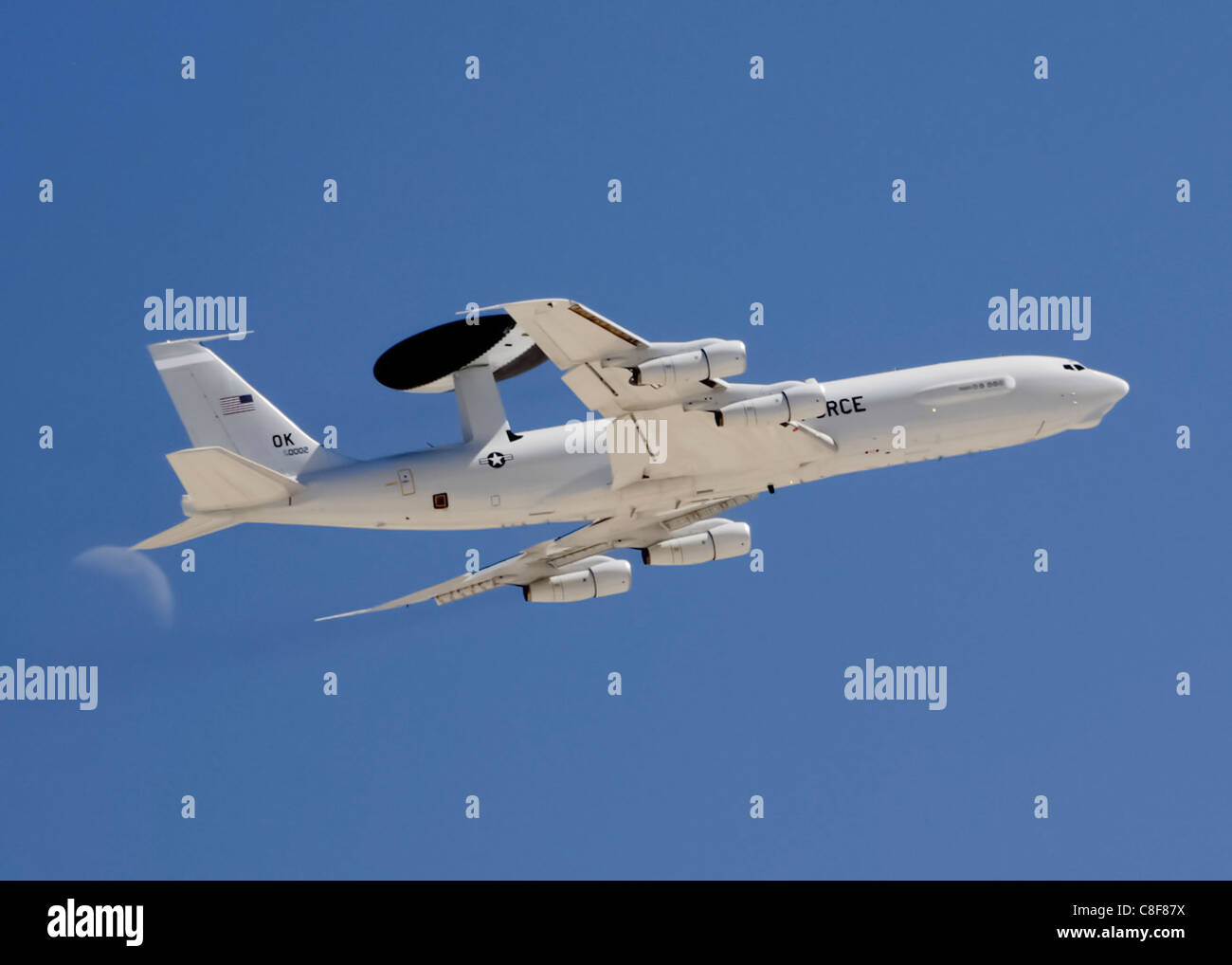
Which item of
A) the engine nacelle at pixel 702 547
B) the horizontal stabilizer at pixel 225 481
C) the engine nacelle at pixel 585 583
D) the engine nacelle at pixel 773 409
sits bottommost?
the engine nacelle at pixel 585 583

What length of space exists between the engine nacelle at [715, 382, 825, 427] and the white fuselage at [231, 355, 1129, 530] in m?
0.42

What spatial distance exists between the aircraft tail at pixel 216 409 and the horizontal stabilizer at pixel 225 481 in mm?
2495

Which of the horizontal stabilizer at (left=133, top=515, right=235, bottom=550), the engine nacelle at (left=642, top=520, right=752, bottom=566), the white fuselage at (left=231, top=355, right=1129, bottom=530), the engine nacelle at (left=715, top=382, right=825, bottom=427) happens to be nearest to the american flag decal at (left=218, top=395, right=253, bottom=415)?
the white fuselage at (left=231, top=355, right=1129, bottom=530)

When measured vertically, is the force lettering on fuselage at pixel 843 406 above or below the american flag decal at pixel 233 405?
below

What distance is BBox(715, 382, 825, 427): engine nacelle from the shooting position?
4153 centimetres

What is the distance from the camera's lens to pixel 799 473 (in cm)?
4369

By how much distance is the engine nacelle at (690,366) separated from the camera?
40.2 meters

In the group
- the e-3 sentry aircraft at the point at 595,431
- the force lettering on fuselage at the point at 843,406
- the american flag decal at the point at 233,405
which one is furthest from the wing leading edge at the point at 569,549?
the american flag decal at the point at 233,405

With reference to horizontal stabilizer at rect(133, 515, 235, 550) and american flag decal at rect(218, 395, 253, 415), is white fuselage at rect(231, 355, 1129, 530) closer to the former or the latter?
horizontal stabilizer at rect(133, 515, 235, 550)

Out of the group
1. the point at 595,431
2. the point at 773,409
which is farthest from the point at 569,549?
the point at 773,409

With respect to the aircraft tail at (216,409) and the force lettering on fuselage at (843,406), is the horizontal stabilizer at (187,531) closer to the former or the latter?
the aircraft tail at (216,409)
